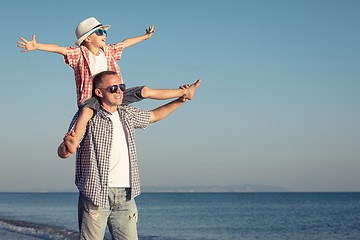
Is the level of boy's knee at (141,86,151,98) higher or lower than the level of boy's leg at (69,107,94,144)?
higher

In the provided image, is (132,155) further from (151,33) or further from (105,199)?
(151,33)

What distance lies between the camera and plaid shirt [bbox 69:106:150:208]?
3576 mm

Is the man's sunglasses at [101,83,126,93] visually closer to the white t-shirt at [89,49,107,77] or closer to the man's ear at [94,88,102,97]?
the man's ear at [94,88,102,97]

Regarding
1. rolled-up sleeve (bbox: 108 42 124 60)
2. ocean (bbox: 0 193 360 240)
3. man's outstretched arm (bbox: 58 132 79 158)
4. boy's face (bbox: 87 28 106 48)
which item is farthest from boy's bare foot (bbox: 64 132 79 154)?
ocean (bbox: 0 193 360 240)

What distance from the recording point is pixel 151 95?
3941 millimetres

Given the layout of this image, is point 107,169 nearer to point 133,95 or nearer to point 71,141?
point 71,141

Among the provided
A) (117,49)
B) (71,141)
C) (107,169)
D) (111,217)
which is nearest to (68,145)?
(71,141)

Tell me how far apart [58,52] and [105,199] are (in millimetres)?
1493

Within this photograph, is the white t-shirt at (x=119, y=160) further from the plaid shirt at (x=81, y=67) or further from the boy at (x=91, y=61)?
the plaid shirt at (x=81, y=67)

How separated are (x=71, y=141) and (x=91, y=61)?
1.22 meters

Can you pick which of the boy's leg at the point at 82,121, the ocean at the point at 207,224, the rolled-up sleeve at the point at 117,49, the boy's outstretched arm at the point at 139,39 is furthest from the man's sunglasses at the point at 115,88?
the ocean at the point at 207,224

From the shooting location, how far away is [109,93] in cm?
371

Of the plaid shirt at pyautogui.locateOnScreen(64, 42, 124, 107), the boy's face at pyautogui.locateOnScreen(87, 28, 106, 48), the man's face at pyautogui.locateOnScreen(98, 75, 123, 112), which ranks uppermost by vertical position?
the boy's face at pyautogui.locateOnScreen(87, 28, 106, 48)

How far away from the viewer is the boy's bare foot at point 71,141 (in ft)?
11.0
